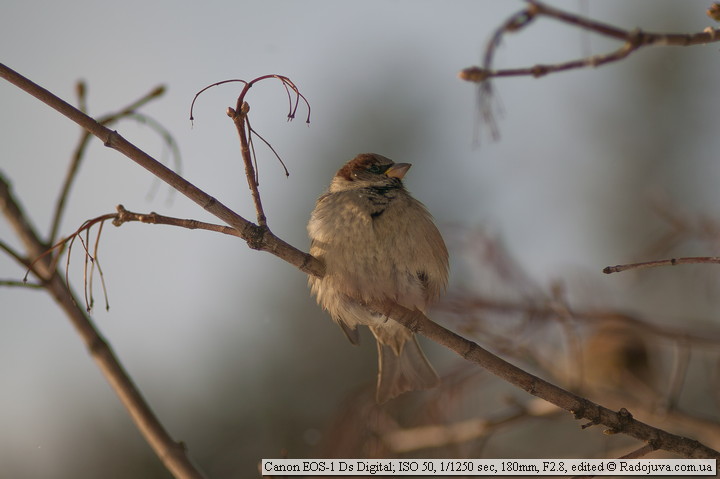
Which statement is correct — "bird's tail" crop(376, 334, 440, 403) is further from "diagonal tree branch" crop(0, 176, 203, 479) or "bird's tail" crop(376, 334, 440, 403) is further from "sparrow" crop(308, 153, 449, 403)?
"diagonal tree branch" crop(0, 176, 203, 479)

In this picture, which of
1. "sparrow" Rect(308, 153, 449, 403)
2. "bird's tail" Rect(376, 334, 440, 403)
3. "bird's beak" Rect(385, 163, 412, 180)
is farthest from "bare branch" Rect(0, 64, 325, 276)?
"bird's beak" Rect(385, 163, 412, 180)

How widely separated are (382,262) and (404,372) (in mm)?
683

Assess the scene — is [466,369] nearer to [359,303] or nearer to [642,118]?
[359,303]

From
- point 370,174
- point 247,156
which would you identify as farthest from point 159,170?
A: point 370,174

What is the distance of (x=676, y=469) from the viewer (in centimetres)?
305

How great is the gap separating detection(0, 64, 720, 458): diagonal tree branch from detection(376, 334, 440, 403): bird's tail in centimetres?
93

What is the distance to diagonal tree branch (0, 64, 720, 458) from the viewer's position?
199cm

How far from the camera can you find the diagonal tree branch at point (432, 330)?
1993 millimetres

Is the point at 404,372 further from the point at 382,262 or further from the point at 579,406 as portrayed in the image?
the point at 579,406

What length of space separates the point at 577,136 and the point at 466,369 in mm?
6079

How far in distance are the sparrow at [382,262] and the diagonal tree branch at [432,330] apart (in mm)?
504

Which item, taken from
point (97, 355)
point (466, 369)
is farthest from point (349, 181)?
point (97, 355)

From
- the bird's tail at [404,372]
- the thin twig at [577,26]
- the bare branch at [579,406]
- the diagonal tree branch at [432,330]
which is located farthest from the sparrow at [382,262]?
the thin twig at [577,26]

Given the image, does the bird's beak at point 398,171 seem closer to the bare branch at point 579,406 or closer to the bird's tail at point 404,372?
the bird's tail at point 404,372
